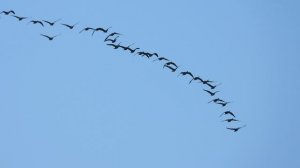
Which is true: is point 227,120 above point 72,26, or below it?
below

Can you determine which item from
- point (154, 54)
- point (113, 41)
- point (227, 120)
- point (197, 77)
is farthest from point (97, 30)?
point (227, 120)

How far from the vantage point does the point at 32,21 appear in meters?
47.2

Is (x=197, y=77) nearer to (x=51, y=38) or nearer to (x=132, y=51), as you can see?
(x=132, y=51)

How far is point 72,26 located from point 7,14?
14.7 ft

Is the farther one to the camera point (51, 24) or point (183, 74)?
point (183, 74)

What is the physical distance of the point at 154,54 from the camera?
156ft

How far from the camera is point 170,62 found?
159ft

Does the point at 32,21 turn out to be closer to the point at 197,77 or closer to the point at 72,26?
the point at 72,26

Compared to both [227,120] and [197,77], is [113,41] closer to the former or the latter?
[197,77]

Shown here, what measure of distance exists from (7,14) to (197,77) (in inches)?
561

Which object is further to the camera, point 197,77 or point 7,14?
point 197,77

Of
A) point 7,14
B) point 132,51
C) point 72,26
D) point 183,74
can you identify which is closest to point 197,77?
point 183,74

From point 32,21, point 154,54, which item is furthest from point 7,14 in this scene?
point 154,54

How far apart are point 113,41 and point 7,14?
7456 mm
